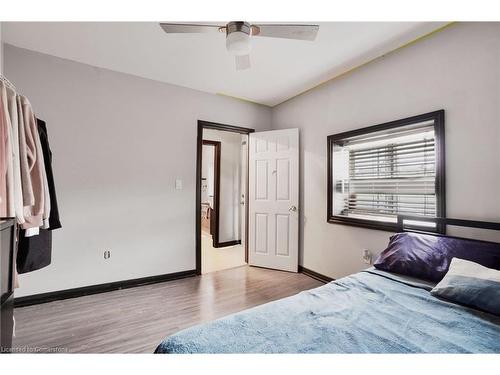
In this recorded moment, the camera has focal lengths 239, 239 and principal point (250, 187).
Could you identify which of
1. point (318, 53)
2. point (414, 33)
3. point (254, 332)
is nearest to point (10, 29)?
point (318, 53)

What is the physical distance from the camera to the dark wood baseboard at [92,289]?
7.52 feet

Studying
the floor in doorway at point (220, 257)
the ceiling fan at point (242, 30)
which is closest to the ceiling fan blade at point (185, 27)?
the ceiling fan at point (242, 30)

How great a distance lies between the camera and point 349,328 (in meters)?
1.08

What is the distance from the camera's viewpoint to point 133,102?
280 cm

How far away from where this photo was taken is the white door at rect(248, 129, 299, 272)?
10.9 feet

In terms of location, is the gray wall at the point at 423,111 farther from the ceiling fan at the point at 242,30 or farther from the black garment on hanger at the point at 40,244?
the black garment on hanger at the point at 40,244

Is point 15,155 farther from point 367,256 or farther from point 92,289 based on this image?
point 367,256

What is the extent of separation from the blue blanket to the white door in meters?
1.94

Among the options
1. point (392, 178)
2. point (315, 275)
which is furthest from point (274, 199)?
point (392, 178)

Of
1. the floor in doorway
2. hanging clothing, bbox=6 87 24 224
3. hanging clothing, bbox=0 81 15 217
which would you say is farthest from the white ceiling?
the floor in doorway

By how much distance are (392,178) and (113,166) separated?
9.77ft

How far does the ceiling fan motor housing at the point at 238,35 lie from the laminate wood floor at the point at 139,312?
2.18m

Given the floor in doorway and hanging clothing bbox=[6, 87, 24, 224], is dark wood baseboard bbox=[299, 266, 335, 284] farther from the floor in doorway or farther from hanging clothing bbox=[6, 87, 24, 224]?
hanging clothing bbox=[6, 87, 24, 224]
